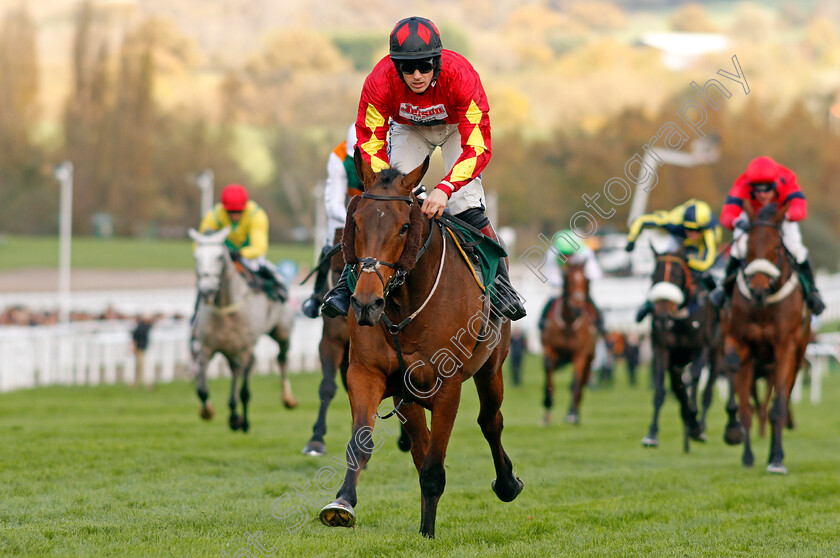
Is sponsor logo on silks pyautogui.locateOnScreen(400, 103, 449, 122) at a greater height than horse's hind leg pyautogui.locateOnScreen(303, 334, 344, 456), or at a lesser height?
greater

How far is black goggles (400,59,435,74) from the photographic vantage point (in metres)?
5.62

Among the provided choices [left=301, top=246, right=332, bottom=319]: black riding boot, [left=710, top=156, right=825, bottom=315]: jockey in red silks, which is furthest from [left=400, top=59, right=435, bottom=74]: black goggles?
[left=710, top=156, right=825, bottom=315]: jockey in red silks

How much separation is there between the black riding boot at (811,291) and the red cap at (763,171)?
2.86 ft

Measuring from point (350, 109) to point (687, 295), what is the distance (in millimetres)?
54651

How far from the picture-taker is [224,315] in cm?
1144

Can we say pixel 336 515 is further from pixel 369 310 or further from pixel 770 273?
pixel 770 273

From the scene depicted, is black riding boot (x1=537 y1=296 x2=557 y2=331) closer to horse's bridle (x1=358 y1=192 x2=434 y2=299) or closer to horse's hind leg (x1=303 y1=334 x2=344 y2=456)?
horse's hind leg (x1=303 y1=334 x2=344 y2=456)

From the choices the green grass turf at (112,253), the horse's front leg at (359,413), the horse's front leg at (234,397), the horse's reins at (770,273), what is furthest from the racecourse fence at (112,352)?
the green grass turf at (112,253)

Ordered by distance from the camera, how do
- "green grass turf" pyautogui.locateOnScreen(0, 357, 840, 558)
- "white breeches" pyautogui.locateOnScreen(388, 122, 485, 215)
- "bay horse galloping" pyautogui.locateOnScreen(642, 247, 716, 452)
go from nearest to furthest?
"green grass turf" pyautogui.locateOnScreen(0, 357, 840, 558) → "white breeches" pyautogui.locateOnScreen(388, 122, 485, 215) → "bay horse galloping" pyautogui.locateOnScreen(642, 247, 716, 452)

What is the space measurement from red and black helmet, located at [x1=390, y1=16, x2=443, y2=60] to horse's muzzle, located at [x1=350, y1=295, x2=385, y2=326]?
140cm

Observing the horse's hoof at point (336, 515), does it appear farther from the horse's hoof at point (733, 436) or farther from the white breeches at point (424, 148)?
the horse's hoof at point (733, 436)

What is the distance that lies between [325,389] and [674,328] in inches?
190

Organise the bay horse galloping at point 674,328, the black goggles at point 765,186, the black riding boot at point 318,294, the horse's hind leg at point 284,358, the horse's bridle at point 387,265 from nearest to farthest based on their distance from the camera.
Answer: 1. the horse's bridle at point 387,265
2. the black riding boot at point 318,294
3. the black goggles at point 765,186
4. the bay horse galloping at point 674,328
5. the horse's hind leg at point 284,358

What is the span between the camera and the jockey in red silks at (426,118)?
18.4 ft
